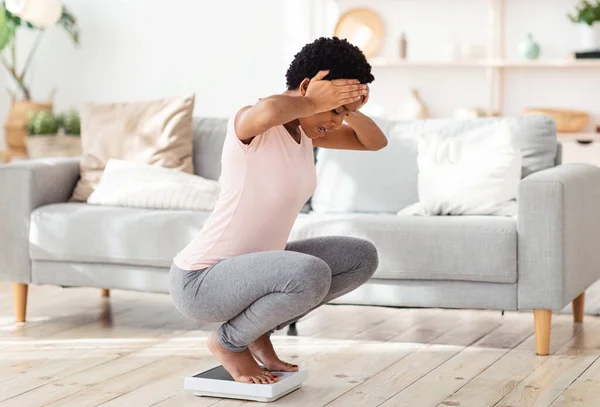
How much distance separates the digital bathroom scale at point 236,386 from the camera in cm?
274

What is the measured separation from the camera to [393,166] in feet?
13.0

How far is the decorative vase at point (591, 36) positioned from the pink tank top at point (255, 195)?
3535 millimetres

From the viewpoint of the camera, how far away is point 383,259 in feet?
11.3

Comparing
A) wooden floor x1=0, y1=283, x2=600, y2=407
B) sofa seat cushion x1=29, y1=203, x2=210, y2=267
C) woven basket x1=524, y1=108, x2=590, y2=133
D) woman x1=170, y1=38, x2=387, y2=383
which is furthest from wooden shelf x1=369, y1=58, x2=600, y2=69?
woman x1=170, y1=38, x2=387, y2=383

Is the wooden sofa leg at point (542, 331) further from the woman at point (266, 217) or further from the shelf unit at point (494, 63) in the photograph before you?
the shelf unit at point (494, 63)

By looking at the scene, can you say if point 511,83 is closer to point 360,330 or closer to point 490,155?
point 490,155

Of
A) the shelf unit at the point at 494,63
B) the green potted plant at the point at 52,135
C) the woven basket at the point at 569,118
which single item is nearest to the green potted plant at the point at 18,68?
the green potted plant at the point at 52,135

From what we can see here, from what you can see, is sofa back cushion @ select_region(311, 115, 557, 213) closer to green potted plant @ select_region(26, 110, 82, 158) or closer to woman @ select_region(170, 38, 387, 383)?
woman @ select_region(170, 38, 387, 383)

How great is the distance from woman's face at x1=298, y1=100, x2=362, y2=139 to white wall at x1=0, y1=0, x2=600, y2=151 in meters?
3.50

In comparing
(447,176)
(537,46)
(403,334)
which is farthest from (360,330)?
(537,46)

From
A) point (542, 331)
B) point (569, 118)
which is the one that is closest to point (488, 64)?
point (569, 118)

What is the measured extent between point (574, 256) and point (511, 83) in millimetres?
2851

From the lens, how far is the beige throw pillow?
4172 millimetres

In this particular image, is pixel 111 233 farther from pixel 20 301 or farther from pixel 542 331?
pixel 542 331
